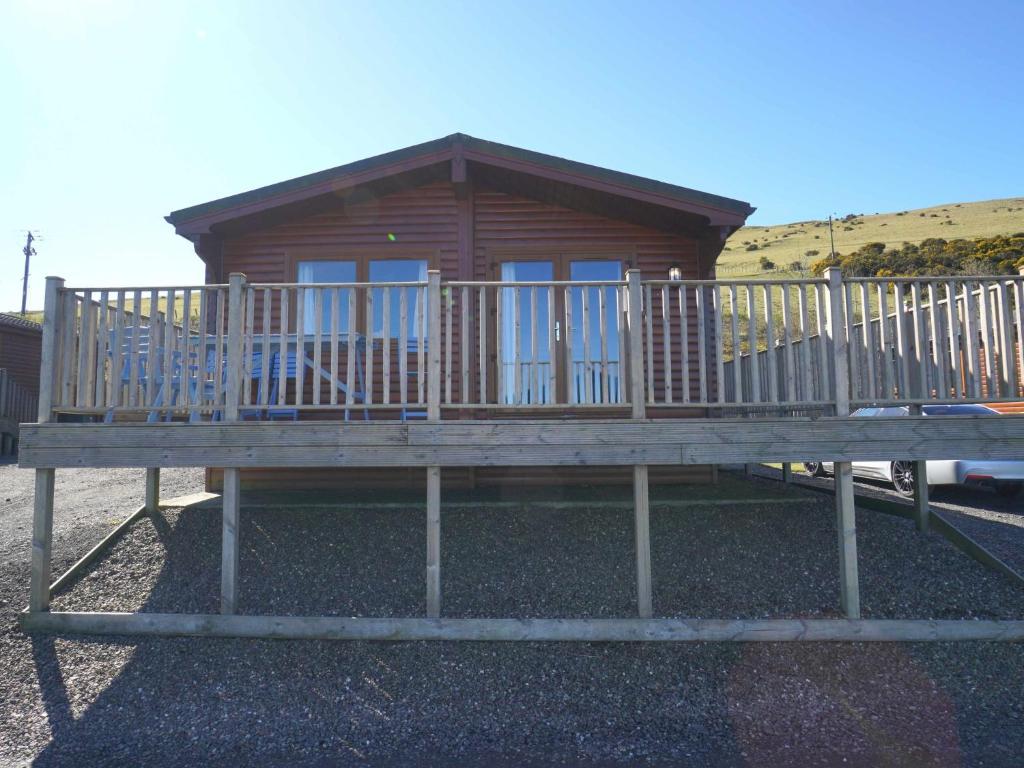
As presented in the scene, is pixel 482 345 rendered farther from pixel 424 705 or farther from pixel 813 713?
pixel 813 713

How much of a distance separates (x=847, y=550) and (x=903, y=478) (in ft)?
19.7

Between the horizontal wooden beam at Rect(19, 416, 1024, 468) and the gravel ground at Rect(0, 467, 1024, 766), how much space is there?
3.73 feet

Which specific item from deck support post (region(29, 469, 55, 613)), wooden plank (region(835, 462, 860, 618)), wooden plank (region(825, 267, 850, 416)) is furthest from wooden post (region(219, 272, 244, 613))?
wooden plank (region(835, 462, 860, 618))

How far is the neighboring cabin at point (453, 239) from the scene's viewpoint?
7.55m

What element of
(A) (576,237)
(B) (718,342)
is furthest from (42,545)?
(A) (576,237)

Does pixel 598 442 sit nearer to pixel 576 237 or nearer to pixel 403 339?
pixel 403 339

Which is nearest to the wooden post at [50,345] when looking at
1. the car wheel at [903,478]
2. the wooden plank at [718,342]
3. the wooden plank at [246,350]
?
the wooden plank at [246,350]

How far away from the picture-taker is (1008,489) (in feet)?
29.3

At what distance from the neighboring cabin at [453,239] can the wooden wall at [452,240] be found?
13 mm

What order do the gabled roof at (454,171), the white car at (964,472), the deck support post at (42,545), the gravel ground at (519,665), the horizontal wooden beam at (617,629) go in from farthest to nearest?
the white car at (964,472)
the gabled roof at (454,171)
the deck support post at (42,545)
the horizontal wooden beam at (617,629)
the gravel ground at (519,665)

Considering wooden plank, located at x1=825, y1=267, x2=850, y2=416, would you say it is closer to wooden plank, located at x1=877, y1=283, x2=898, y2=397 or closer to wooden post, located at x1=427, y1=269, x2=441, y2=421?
wooden plank, located at x1=877, y1=283, x2=898, y2=397

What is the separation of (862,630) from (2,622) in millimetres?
6691

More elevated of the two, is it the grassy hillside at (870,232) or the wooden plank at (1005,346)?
the grassy hillside at (870,232)

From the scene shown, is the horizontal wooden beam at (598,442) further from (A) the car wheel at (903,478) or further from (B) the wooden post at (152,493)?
(A) the car wheel at (903,478)
